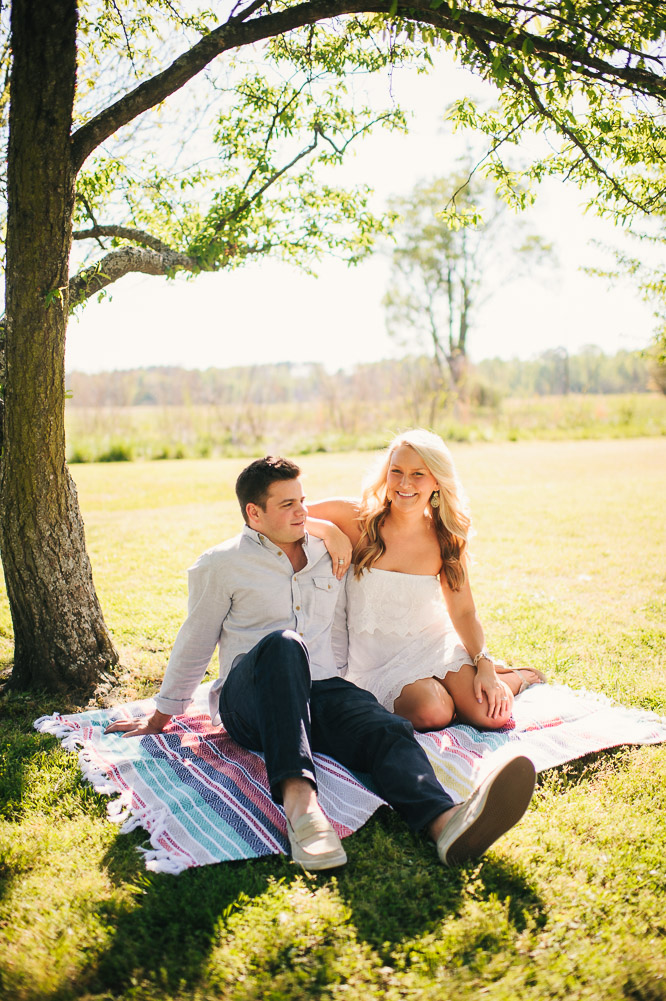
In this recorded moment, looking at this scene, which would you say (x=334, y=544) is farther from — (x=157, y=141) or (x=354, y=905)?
(x=157, y=141)

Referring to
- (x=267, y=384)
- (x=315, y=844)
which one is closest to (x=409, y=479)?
(x=315, y=844)

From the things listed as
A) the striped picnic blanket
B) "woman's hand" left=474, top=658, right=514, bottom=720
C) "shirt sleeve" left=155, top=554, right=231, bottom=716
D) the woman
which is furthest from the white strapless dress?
"shirt sleeve" left=155, top=554, right=231, bottom=716

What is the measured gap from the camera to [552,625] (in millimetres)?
5387

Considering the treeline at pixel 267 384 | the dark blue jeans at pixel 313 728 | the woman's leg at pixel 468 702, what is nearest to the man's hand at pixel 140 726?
the dark blue jeans at pixel 313 728

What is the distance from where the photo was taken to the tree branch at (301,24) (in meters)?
3.34

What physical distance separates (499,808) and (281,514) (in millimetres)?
1431

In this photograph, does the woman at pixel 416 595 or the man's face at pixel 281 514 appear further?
the woman at pixel 416 595

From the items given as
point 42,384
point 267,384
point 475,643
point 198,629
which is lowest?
point 475,643

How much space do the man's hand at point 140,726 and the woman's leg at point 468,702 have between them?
52.5 inches

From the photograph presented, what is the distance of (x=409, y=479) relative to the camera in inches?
139

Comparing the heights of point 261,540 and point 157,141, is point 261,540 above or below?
below

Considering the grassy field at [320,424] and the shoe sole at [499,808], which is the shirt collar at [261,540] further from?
the grassy field at [320,424]

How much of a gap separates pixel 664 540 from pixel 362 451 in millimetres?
11940

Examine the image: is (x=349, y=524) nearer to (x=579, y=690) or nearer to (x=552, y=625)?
(x=579, y=690)
